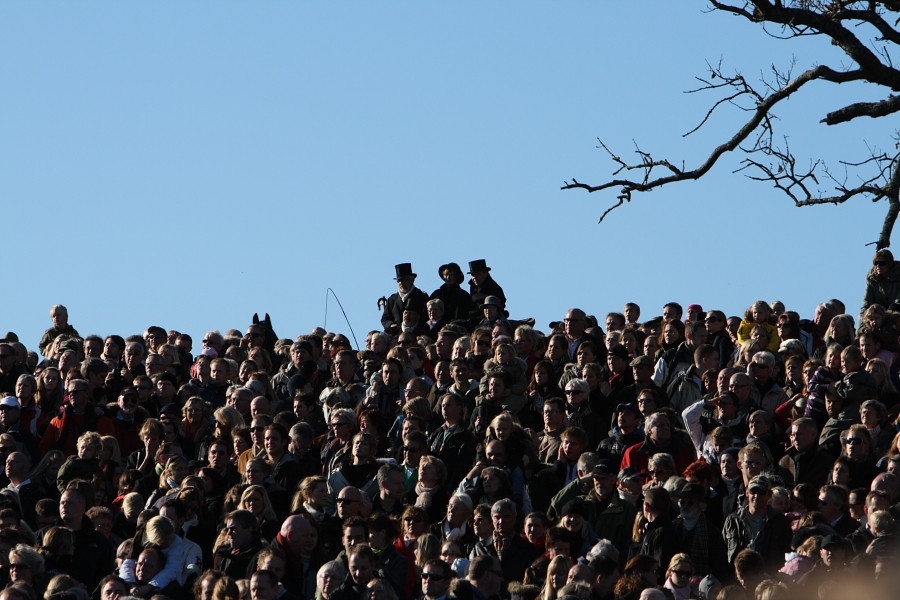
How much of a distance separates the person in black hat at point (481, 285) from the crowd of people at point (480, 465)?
1.12 metres

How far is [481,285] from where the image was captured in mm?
22750

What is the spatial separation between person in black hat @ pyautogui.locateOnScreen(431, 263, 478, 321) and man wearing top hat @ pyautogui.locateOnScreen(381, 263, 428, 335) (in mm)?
181

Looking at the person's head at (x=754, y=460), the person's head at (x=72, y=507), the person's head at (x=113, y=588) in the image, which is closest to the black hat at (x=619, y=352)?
the person's head at (x=754, y=460)

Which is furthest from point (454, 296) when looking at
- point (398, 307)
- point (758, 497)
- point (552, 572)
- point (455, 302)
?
point (552, 572)

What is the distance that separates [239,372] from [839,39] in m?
8.20

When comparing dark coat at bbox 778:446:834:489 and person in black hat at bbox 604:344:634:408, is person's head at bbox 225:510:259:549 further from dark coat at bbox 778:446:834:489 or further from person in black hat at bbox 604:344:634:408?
person in black hat at bbox 604:344:634:408

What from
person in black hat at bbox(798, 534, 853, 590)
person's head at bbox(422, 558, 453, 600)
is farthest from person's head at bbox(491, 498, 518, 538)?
person in black hat at bbox(798, 534, 853, 590)

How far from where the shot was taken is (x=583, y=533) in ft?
47.6

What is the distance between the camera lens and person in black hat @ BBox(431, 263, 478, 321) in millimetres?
22766

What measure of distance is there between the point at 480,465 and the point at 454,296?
24.0ft

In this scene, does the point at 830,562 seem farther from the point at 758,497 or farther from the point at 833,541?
the point at 758,497

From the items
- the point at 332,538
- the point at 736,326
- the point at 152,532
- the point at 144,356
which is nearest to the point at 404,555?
the point at 332,538

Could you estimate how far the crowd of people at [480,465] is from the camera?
13.8 m

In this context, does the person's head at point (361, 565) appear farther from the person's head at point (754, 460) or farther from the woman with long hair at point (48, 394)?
the woman with long hair at point (48, 394)
